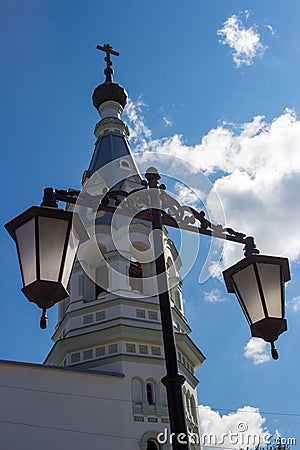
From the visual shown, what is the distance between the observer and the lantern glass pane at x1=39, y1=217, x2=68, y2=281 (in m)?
3.94

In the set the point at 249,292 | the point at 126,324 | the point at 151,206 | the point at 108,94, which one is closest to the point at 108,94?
the point at 108,94

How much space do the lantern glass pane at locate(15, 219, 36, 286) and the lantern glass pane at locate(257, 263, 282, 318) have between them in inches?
66.5

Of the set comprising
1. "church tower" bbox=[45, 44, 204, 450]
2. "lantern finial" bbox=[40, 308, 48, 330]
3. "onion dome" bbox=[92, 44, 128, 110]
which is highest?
"onion dome" bbox=[92, 44, 128, 110]

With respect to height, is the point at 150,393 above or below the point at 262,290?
above

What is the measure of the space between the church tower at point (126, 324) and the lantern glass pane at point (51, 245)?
32.4 feet

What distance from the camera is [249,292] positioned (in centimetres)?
461

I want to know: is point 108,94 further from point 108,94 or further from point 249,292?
point 249,292

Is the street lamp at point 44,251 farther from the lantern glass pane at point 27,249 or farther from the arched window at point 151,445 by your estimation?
the arched window at point 151,445

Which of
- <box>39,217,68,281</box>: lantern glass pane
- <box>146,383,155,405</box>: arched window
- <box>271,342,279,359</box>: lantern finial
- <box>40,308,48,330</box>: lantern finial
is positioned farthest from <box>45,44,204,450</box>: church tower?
<box>40,308,48,330</box>: lantern finial

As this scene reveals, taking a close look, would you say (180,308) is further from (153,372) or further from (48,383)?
(48,383)

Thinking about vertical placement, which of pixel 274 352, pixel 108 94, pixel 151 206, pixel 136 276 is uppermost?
pixel 108 94

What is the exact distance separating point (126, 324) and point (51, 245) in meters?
11.4

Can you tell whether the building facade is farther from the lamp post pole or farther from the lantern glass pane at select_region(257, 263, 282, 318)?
the lantern glass pane at select_region(257, 263, 282, 318)

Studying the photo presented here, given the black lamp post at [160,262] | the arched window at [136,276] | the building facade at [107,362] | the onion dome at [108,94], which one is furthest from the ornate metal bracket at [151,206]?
the onion dome at [108,94]
